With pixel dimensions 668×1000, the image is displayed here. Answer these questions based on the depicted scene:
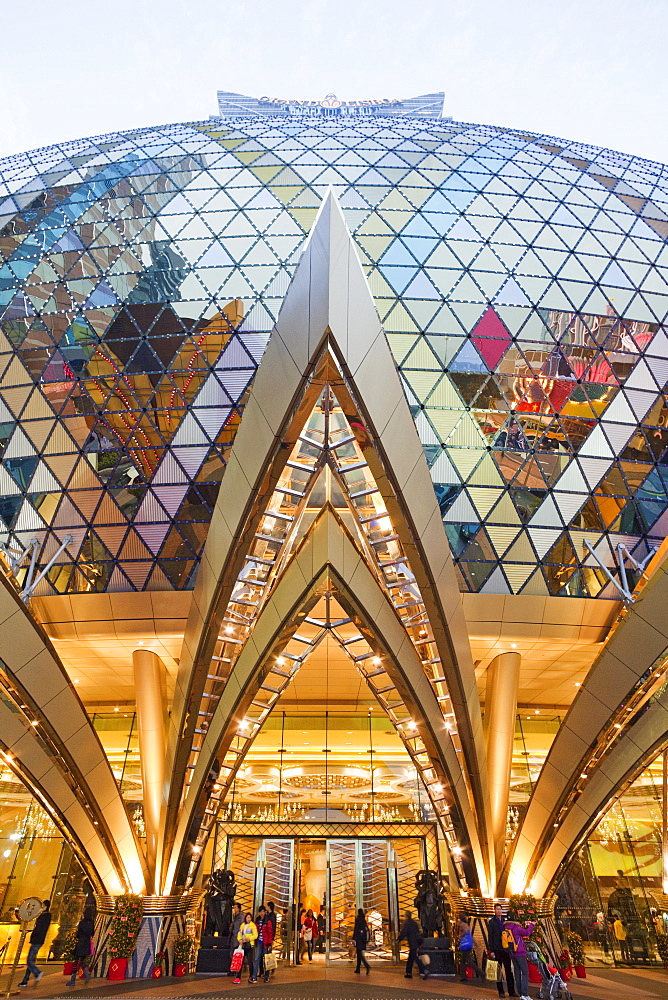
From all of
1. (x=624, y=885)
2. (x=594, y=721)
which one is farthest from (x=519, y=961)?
(x=624, y=885)

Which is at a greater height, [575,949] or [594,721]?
[594,721]

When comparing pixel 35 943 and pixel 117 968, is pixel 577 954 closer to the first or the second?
pixel 117 968

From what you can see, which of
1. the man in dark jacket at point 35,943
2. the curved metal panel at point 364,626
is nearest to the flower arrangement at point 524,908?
the curved metal panel at point 364,626

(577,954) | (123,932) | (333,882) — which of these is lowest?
(577,954)

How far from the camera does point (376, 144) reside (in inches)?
1049

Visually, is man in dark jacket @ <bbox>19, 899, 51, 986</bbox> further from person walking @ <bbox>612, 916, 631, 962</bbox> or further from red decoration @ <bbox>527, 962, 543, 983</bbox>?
person walking @ <bbox>612, 916, 631, 962</bbox>

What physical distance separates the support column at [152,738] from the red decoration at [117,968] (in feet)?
6.89

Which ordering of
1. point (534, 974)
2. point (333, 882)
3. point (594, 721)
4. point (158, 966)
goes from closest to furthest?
point (534, 974), point (158, 966), point (594, 721), point (333, 882)

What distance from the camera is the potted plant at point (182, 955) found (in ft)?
56.3

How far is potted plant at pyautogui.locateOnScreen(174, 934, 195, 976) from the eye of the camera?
17.2 metres

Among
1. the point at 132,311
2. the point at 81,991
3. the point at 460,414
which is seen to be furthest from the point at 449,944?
the point at 132,311

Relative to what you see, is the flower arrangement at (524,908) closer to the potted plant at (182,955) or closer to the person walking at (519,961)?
the person walking at (519,961)

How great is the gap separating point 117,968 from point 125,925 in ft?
3.06

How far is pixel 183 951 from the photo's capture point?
17.3 m
